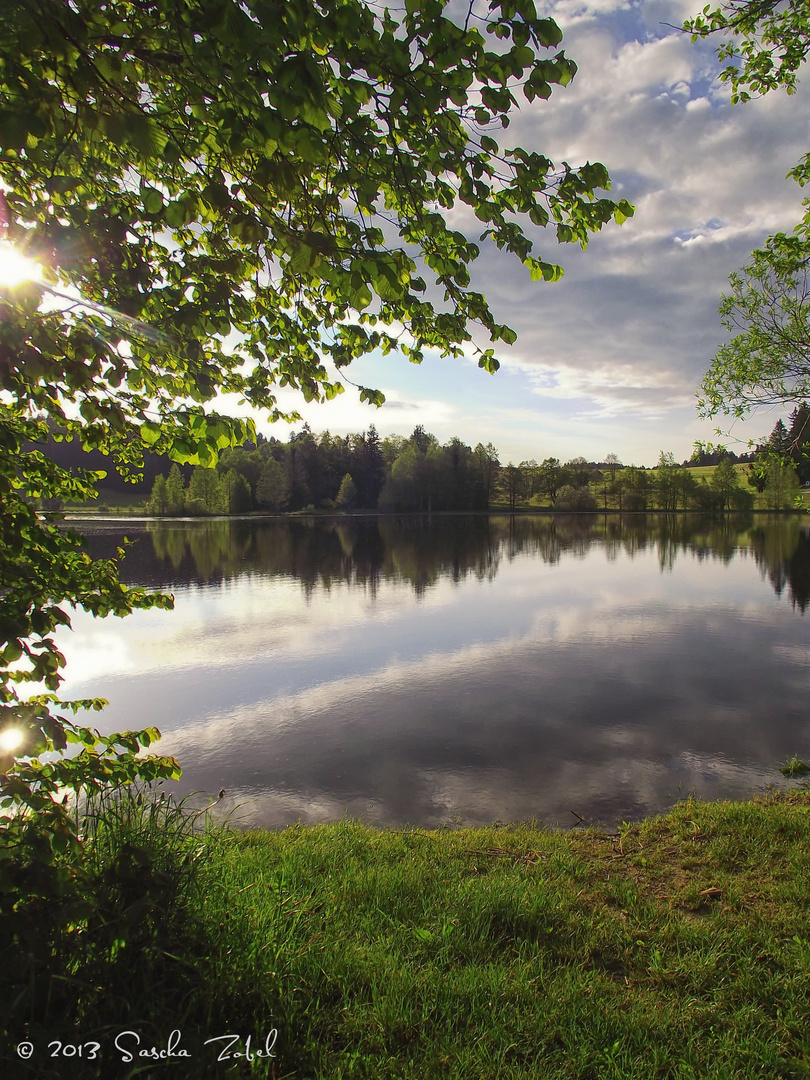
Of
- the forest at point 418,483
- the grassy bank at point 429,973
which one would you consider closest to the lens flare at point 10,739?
the grassy bank at point 429,973

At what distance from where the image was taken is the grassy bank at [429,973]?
3020 millimetres

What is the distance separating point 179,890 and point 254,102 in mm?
4511

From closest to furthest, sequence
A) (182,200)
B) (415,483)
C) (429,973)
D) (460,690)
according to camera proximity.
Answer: (182,200), (429,973), (460,690), (415,483)

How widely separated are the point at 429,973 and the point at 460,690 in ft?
33.9

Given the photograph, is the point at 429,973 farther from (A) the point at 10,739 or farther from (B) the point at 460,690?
(B) the point at 460,690

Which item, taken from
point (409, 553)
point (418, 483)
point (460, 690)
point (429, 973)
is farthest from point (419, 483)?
point (429, 973)

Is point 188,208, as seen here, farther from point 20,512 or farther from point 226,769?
point 226,769

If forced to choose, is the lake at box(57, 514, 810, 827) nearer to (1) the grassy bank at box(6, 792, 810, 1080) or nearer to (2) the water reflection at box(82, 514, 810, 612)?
(2) the water reflection at box(82, 514, 810, 612)

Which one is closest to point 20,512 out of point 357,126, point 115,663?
point 357,126

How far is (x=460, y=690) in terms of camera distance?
14.0m

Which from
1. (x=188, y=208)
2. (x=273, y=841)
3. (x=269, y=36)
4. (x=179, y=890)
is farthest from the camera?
(x=273, y=841)

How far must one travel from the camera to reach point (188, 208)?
2.70 meters

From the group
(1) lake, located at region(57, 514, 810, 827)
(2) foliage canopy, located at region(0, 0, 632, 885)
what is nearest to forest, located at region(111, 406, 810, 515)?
(1) lake, located at region(57, 514, 810, 827)

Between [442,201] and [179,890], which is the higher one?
[442,201]
